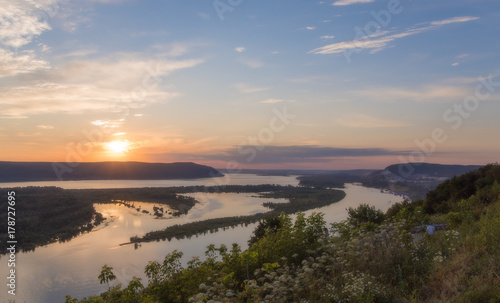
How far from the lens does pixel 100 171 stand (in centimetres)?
9456

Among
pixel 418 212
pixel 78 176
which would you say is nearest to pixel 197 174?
pixel 78 176

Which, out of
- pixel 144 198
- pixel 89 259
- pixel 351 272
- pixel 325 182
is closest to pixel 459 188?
pixel 351 272

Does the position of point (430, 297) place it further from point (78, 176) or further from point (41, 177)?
point (78, 176)

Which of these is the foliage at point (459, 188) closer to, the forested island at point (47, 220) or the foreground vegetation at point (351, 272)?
the foreground vegetation at point (351, 272)

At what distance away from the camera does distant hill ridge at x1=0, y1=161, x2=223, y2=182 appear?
67.5m

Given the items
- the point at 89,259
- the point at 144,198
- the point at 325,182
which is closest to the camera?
the point at 89,259

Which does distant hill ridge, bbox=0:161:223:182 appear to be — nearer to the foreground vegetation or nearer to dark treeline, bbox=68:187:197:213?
dark treeline, bbox=68:187:197:213

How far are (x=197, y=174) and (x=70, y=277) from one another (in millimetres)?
101433

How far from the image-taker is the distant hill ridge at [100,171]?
67.5m

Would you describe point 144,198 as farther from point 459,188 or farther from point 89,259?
point 459,188

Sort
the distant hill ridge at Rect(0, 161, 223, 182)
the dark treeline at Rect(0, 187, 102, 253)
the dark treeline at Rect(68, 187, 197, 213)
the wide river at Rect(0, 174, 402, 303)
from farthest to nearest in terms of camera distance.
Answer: the distant hill ridge at Rect(0, 161, 223, 182) → the dark treeline at Rect(68, 187, 197, 213) → the dark treeline at Rect(0, 187, 102, 253) → the wide river at Rect(0, 174, 402, 303)

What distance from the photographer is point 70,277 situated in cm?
1531

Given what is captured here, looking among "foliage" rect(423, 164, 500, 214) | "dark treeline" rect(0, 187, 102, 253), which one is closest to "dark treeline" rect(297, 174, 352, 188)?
"dark treeline" rect(0, 187, 102, 253)

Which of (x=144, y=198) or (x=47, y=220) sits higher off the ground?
(x=47, y=220)
